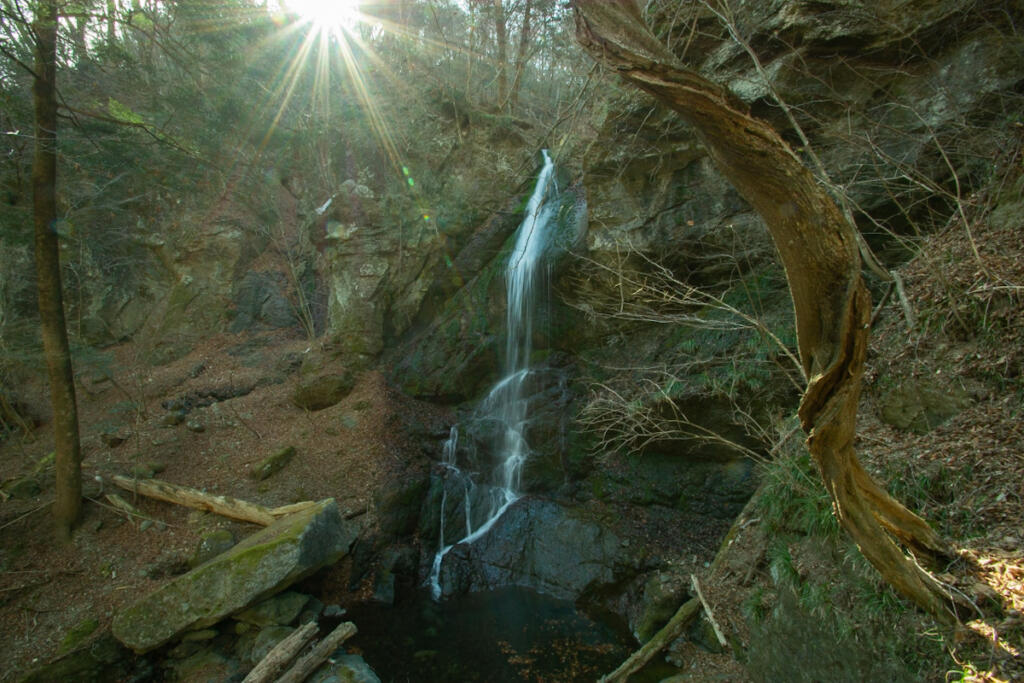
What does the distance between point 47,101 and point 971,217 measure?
1183 cm

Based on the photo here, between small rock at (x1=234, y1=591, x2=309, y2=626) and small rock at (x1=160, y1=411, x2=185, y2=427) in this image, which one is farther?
small rock at (x1=160, y1=411, x2=185, y2=427)

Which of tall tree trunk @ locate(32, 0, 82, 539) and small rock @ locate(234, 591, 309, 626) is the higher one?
tall tree trunk @ locate(32, 0, 82, 539)

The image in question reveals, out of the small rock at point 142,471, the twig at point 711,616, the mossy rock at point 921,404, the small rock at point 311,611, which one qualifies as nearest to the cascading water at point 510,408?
the small rock at point 311,611

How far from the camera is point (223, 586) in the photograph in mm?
6000

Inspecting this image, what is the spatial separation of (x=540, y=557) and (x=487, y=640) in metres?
1.81

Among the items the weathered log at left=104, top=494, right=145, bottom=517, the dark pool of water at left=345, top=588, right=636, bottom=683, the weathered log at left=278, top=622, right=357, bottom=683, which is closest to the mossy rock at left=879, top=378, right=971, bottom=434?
the dark pool of water at left=345, top=588, right=636, bottom=683

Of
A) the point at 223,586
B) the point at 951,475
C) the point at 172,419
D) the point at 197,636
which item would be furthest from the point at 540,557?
the point at 172,419

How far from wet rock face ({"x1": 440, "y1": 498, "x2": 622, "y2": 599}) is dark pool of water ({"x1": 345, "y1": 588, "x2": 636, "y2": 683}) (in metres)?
0.28

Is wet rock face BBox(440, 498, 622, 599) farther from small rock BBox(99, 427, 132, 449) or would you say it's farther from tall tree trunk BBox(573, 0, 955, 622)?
small rock BBox(99, 427, 132, 449)

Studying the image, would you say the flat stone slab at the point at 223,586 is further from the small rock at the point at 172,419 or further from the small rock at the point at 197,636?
the small rock at the point at 172,419

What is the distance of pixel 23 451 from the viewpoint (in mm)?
9297

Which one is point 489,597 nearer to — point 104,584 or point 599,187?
point 104,584

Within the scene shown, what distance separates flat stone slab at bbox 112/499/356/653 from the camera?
5.79 meters

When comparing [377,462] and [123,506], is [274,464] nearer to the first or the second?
[377,462]
